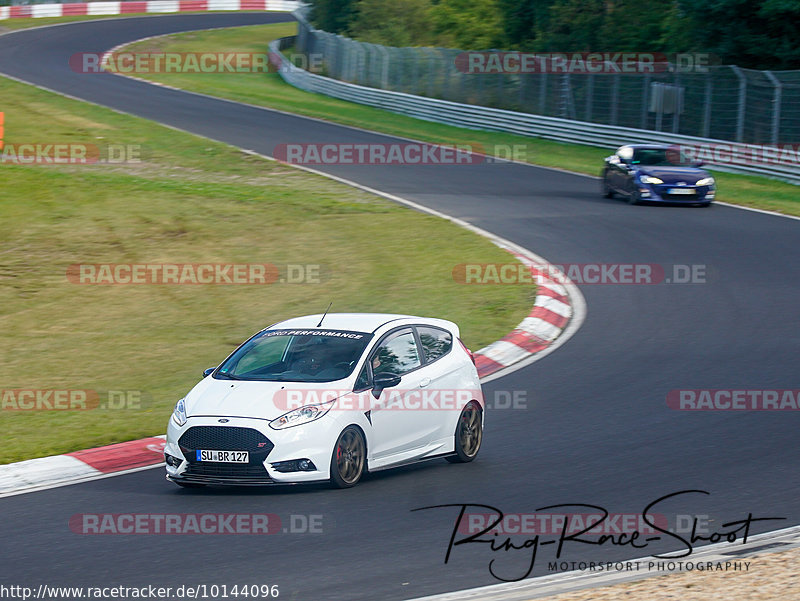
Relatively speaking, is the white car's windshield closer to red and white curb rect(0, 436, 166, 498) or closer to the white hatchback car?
the white hatchback car

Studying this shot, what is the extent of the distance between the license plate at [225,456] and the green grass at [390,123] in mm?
18217

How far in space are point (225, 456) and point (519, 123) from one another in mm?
30997

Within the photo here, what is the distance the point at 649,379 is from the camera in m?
13.1

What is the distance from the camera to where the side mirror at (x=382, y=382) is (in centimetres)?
979

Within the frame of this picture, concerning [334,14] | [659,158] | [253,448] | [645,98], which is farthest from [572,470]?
[334,14]

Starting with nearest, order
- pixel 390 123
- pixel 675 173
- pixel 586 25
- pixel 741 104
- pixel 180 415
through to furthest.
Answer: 1. pixel 180 415
2. pixel 675 173
3. pixel 741 104
4. pixel 390 123
5. pixel 586 25

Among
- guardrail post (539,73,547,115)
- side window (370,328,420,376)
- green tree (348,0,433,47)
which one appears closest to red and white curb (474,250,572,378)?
side window (370,328,420,376)

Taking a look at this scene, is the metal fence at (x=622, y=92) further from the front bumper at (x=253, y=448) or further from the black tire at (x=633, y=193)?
the front bumper at (x=253, y=448)

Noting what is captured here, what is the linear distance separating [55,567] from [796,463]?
6181 millimetres

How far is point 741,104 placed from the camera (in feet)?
105

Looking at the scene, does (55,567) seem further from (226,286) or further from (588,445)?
A: (226,286)
